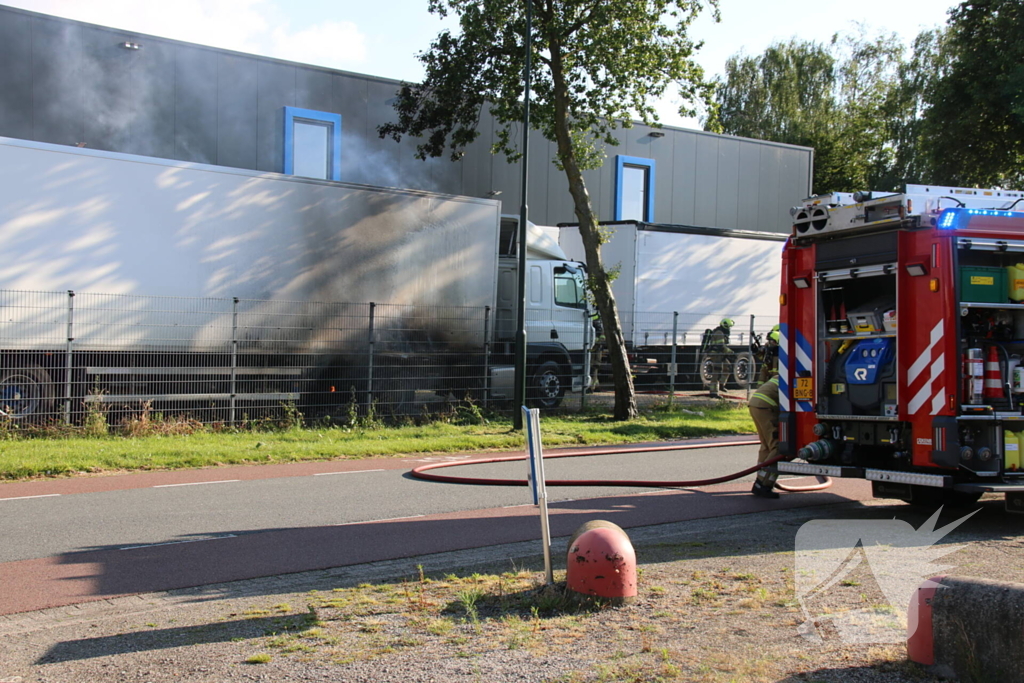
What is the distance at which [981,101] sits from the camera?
2778 centimetres

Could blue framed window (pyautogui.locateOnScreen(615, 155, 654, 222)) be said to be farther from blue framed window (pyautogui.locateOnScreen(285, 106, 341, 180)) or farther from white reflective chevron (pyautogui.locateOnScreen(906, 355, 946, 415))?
white reflective chevron (pyautogui.locateOnScreen(906, 355, 946, 415))

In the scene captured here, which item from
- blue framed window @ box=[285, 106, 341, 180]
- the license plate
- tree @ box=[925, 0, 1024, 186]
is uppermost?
tree @ box=[925, 0, 1024, 186]

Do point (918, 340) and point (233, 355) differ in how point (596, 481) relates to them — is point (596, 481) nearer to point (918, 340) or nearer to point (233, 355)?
point (918, 340)

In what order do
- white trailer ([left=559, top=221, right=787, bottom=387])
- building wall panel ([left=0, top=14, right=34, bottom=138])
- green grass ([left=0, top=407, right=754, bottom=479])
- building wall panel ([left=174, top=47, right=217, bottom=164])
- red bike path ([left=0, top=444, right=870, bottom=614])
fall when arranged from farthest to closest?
white trailer ([left=559, top=221, right=787, bottom=387])
building wall panel ([left=174, top=47, right=217, bottom=164])
building wall panel ([left=0, top=14, right=34, bottom=138])
green grass ([left=0, top=407, right=754, bottom=479])
red bike path ([left=0, top=444, right=870, bottom=614])

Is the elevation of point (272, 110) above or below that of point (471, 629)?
above

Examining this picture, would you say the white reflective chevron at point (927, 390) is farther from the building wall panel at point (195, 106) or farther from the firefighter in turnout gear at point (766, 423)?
the building wall panel at point (195, 106)

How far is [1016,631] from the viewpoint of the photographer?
4.24 m

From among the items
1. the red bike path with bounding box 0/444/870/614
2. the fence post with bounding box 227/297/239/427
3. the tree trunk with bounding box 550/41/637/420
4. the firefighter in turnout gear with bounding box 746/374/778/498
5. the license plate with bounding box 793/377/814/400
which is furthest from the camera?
the tree trunk with bounding box 550/41/637/420

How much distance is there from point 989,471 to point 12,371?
12.6 m

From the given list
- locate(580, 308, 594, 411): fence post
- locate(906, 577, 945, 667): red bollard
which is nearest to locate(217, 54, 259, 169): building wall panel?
locate(580, 308, 594, 411): fence post

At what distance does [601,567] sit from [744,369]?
66.6ft

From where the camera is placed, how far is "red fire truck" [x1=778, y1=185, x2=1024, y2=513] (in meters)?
8.22

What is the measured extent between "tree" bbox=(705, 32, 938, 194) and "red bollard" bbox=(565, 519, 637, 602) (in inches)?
1952

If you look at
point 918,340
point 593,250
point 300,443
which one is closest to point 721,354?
point 593,250
